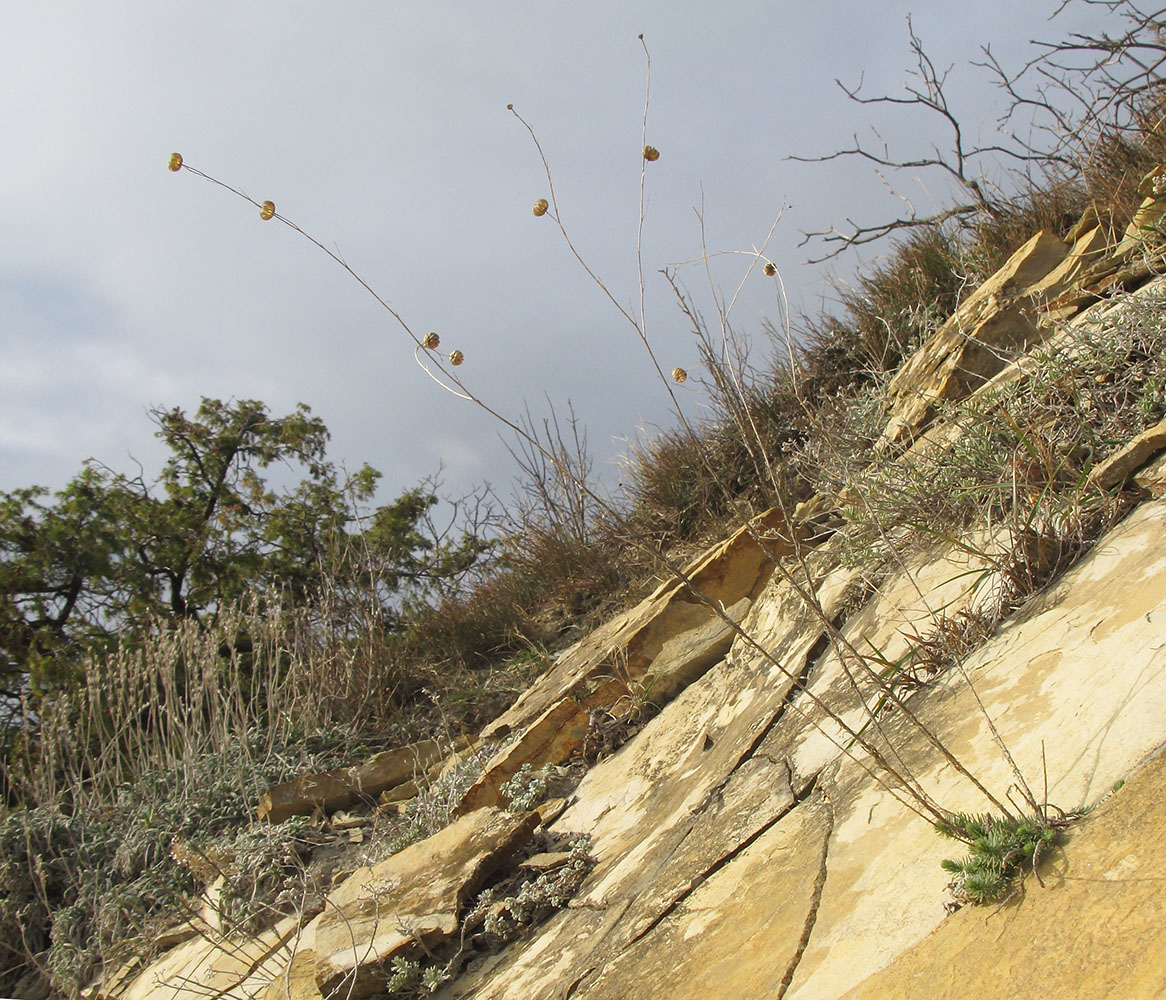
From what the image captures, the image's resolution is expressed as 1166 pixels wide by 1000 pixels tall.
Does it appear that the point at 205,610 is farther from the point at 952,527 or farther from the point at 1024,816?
the point at 1024,816

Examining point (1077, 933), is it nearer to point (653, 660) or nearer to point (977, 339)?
point (653, 660)

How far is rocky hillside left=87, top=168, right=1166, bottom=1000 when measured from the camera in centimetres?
155

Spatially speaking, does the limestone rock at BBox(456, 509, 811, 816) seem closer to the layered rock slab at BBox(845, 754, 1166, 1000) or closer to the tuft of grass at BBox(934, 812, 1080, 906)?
the tuft of grass at BBox(934, 812, 1080, 906)

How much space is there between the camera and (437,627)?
718 centimetres

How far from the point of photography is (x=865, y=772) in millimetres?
2209

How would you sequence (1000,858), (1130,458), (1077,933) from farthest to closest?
(1130,458), (1000,858), (1077,933)

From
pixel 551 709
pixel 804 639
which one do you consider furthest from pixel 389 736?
pixel 804 639

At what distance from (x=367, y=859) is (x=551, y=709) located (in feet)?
3.96

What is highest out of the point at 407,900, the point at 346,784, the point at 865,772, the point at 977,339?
the point at 346,784

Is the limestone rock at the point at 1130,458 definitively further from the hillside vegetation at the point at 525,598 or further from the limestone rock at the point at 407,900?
the limestone rock at the point at 407,900

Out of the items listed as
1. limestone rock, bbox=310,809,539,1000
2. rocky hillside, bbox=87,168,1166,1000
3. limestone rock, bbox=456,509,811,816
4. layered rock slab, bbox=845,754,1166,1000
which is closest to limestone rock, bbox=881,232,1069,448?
rocky hillside, bbox=87,168,1166,1000

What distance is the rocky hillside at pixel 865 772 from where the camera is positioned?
1.55 metres

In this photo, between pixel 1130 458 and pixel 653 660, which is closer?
pixel 1130 458

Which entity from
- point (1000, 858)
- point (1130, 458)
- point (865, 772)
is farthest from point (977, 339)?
point (1000, 858)
